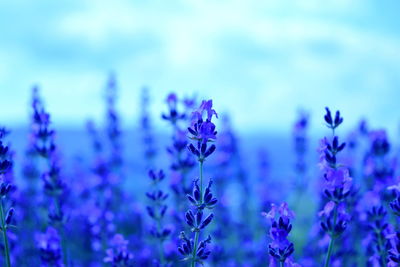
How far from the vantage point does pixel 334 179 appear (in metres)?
2.79

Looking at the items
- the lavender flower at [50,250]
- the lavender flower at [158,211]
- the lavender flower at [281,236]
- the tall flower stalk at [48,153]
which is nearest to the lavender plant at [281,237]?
the lavender flower at [281,236]

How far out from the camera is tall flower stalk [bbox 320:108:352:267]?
9.17 ft

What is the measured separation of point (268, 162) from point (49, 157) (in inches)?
198

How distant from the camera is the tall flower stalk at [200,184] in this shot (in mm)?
Result: 2660

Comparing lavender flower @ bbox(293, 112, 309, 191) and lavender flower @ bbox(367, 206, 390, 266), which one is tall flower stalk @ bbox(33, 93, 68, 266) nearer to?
lavender flower @ bbox(367, 206, 390, 266)

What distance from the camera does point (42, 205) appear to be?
5934 mm

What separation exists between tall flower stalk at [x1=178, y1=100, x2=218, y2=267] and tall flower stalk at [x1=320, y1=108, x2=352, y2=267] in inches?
24.9

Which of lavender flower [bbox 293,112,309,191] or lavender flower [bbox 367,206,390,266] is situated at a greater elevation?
lavender flower [bbox 293,112,309,191]

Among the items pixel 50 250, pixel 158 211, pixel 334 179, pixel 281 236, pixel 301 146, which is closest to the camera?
pixel 281 236

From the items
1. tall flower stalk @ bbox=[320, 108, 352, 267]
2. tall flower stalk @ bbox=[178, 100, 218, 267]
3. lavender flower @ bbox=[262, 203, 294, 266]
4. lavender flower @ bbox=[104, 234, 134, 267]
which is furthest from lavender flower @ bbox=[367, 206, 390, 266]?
lavender flower @ bbox=[104, 234, 134, 267]

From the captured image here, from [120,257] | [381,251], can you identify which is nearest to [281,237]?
[381,251]

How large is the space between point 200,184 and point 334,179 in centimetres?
74

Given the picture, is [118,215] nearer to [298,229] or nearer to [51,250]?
[51,250]

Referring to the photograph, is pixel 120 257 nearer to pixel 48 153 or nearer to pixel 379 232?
pixel 48 153
